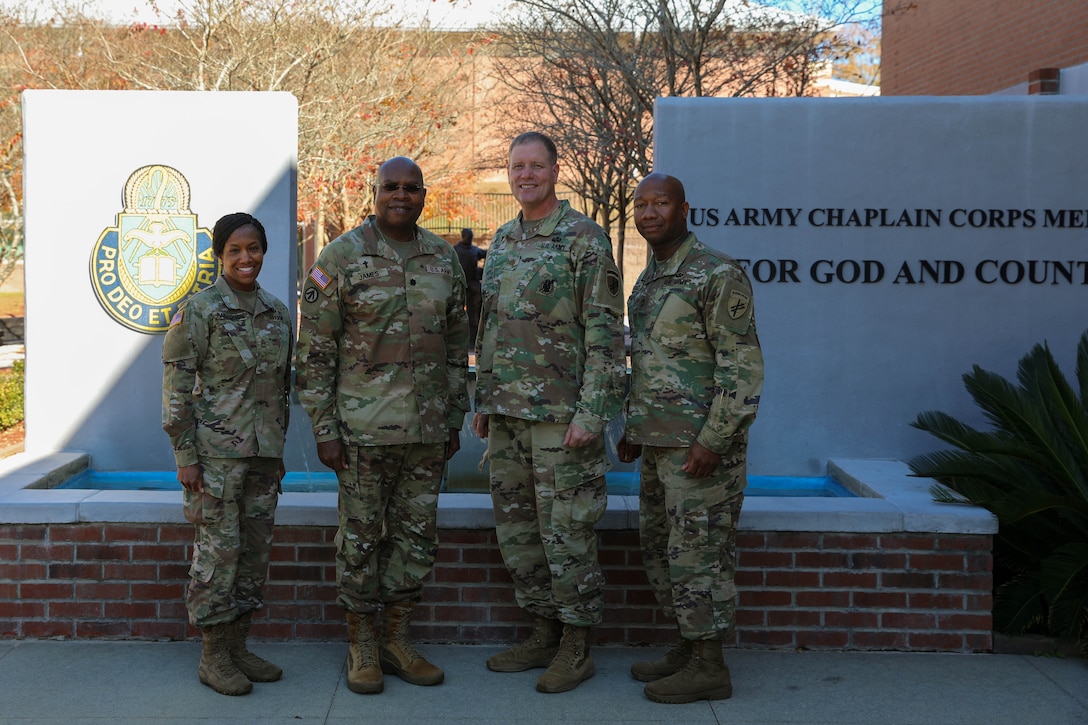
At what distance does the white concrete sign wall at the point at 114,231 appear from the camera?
6801mm

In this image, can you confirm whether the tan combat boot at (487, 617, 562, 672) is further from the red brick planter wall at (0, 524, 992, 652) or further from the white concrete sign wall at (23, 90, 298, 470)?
the white concrete sign wall at (23, 90, 298, 470)

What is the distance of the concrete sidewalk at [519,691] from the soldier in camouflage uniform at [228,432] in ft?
0.71

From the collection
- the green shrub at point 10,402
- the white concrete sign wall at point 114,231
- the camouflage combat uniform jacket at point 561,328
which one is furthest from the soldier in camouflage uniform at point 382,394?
the green shrub at point 10,402

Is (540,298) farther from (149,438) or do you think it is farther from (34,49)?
(34,49)

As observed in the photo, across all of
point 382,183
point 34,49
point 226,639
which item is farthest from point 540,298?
point 34,49

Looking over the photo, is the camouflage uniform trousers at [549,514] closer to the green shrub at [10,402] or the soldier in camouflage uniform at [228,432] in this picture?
the soldier in camouflage uniform at [228,432]

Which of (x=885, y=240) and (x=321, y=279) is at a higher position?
(x=885, y=240)

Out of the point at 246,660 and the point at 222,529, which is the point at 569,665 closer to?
the point at 246,660

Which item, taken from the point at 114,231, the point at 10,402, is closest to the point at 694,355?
the point at 114,231

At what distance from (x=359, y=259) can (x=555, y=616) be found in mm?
1605

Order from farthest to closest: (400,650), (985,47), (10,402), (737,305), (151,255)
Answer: (985,47)
(10,402)
(151,255)
(400,650)
(737,305)

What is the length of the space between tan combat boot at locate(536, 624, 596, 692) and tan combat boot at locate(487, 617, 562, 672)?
0.13 m

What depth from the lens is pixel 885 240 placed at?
21.7 ft

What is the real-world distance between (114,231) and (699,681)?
14.6 feet
